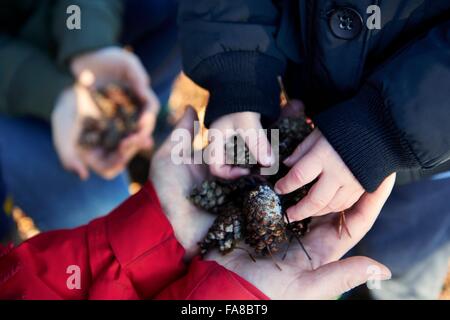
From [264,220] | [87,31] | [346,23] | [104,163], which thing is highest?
[346,23]

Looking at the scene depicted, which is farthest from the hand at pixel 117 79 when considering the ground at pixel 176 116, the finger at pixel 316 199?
the finger at pixel 316 199

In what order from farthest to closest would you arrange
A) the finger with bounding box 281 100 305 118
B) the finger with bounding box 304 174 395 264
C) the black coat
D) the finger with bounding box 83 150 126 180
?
the finger with bounding box 83 150 126 180, the finger with bounding box 281 100 305 118, the finger with bounding box 304 174 395 264, the black coat

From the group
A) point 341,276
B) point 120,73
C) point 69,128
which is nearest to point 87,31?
point 120,73

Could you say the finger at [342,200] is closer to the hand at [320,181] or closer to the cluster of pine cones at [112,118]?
the hand at [320,181]

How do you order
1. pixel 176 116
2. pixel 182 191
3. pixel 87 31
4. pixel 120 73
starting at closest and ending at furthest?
pixel 182 191, pixel 87 31, pixel 120 73, pixel 176 116

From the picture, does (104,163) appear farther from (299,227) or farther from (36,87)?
(299,227)

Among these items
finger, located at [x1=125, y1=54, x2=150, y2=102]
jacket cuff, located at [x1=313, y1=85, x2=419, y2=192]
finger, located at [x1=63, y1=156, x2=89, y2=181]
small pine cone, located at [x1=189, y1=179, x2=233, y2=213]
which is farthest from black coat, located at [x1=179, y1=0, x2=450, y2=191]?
finger, located at [x1=63, y1=156, x2=89, y2=181]

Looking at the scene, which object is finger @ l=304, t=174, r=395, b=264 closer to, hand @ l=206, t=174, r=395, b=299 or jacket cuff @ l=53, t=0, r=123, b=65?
hand @ l=206, t=174, r=395, b=299

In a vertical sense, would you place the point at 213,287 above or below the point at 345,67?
below
